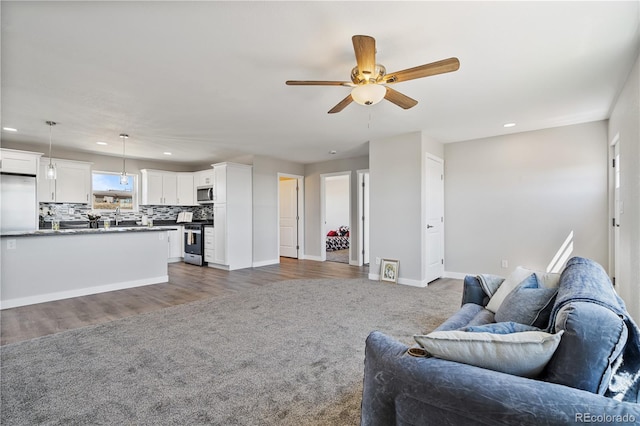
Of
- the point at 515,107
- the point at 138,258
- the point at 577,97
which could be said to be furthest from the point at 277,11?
the point at 138,258

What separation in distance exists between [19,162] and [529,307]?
7231mm

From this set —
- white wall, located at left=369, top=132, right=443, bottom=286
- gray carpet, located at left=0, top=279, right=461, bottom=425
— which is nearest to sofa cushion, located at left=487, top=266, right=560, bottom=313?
gray carpet, located at left=0, top=279, right=461, bottom=425

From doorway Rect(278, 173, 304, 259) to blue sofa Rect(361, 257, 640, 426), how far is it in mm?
6622

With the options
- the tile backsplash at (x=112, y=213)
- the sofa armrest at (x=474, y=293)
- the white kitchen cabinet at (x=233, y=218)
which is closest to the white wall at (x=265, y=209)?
the white kitchen cabinet at (x=233, y=218)

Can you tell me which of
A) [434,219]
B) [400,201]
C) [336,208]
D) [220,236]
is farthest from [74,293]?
[336,208]

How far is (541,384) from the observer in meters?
0.89

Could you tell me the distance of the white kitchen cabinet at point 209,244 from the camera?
656 cm

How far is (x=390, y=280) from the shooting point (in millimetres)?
4984

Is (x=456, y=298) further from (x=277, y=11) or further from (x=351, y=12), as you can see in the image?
(x=277, y=11)

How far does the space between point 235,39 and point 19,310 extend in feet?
13.8

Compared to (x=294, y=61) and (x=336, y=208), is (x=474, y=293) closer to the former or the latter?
(x=294, y=61)

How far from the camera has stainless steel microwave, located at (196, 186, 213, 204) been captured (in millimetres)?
6902

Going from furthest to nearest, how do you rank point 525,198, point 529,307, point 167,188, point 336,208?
point 336,208 < point 167,188 < point 525,198 < point 529,307

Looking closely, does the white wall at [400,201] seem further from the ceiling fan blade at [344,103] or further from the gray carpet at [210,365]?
the ceiling fan blade at [344,103]
